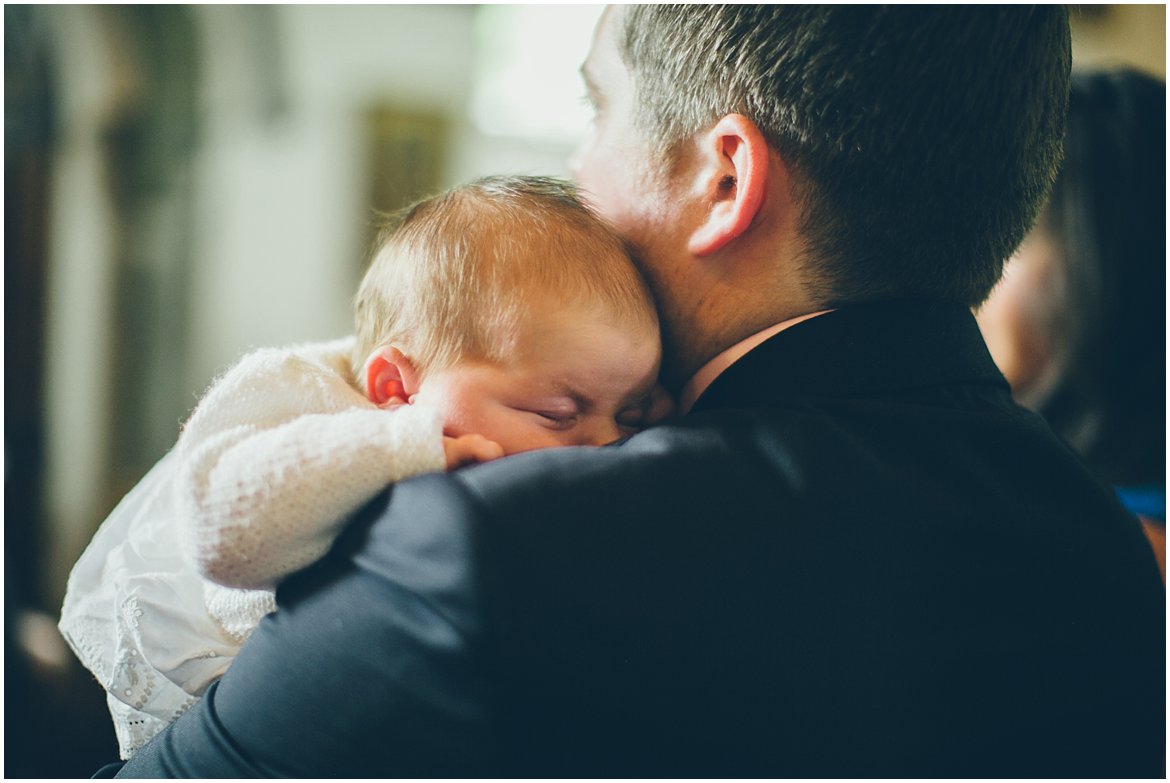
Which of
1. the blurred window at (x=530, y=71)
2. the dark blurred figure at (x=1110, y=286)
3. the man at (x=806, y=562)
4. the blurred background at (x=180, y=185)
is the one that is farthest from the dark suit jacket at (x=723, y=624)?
the blurred window at (x=530, y=71)

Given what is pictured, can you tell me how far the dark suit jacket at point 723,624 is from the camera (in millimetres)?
680

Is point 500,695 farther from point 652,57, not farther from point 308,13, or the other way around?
point 308,13

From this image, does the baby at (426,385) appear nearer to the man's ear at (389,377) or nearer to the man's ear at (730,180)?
the man's ear at (389,377)

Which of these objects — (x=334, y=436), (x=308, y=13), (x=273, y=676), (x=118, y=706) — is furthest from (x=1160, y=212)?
(x=308, y=13)

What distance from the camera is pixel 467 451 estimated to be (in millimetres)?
837

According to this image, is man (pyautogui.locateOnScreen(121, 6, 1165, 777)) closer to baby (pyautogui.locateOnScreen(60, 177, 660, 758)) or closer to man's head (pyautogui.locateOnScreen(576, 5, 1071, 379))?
man's head (pyautogui.locateOnScreen(576, 5, 1071, 379))

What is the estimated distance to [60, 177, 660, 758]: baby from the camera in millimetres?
885

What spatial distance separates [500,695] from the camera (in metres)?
0.67

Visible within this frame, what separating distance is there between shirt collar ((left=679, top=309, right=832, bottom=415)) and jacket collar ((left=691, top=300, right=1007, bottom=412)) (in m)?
0.02

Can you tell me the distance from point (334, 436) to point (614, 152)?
0.51 metres

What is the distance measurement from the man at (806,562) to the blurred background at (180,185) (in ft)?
5.52

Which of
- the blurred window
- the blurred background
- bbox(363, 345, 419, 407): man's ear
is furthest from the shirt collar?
the blurred window

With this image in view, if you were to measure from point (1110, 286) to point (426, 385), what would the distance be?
4.99 feet

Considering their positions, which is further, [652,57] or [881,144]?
[652,57]
